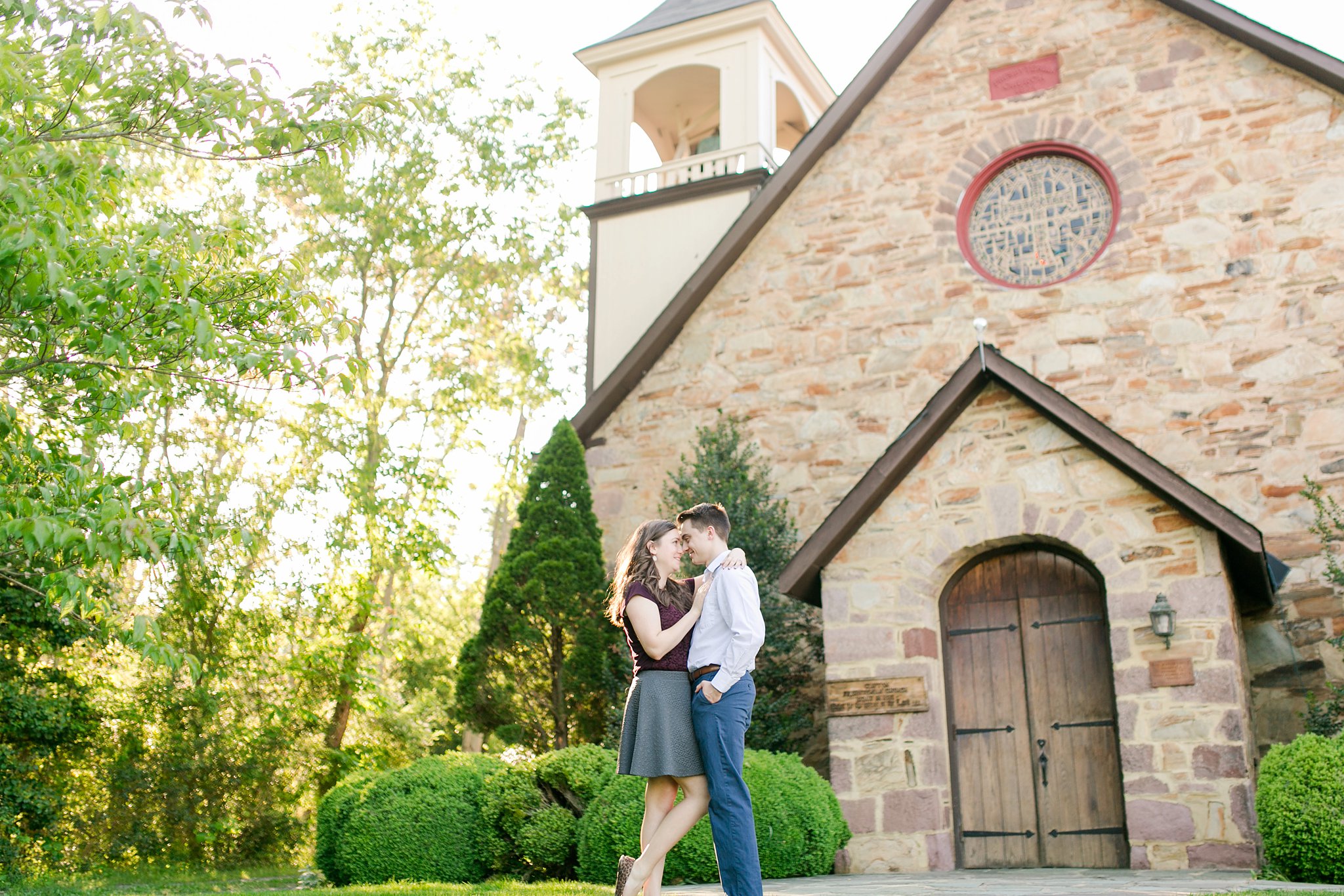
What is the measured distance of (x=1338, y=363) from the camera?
973 centimetres

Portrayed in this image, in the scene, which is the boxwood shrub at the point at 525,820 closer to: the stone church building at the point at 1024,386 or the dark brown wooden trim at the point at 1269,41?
the stone church building at the point at 1024,386

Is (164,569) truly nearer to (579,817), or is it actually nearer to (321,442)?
(321,442)

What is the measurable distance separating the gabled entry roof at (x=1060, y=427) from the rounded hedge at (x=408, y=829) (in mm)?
2855

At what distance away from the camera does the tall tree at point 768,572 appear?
9.69 m

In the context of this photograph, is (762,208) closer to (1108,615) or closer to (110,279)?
(1108,615)

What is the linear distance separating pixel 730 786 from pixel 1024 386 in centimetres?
461

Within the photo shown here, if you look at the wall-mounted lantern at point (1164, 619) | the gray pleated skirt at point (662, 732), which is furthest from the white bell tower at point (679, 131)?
the gray pleated skirt at point (662, 732)

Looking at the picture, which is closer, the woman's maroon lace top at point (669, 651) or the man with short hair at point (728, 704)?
the man with short hair at point (728, 704)

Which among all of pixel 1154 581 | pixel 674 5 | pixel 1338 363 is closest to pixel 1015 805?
pixel 1154 581

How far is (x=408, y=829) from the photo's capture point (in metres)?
8.30

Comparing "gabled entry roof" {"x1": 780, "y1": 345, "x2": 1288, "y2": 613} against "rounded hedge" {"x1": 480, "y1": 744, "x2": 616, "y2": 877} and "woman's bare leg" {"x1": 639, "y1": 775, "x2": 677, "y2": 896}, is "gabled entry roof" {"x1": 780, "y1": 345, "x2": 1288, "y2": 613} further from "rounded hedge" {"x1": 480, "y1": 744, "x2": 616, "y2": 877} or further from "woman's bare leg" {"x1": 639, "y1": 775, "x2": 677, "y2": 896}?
"woman's bare leg" {"x1": 639, "y1": 775, "x2": 677, "y2": 896}

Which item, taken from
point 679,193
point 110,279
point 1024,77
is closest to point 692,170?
point 679,193

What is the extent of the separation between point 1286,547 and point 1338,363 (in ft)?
5.37

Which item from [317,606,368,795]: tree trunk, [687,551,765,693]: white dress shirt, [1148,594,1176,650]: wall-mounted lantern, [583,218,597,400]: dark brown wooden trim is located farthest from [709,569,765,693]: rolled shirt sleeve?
[317,606,368,795]: tree trunk
